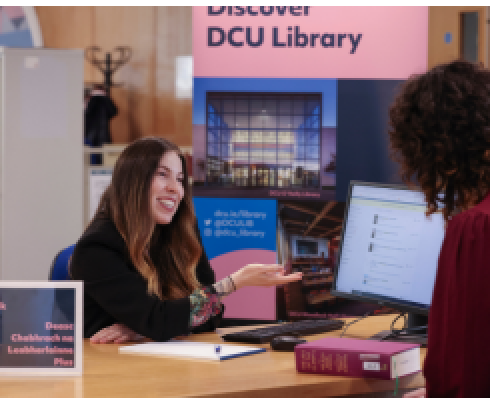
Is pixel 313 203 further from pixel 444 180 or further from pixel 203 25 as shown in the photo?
pixel 444 180

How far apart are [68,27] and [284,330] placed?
5.15 m

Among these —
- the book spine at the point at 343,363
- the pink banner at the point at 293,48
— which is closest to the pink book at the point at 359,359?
the book spine at the point at 343,363

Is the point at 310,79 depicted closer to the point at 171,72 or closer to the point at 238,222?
the point at 238,222

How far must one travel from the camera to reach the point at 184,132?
5.78m

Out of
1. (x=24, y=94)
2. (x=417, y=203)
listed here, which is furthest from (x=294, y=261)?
(x=24, y=94)

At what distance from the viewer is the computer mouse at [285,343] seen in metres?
1.64

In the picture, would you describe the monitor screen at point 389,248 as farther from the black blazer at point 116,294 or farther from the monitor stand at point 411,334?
the black blazer at point 116,294

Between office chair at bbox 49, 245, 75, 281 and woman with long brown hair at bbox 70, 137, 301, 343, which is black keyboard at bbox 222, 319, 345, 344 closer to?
woman with long brown hair at bbox 70, 137, 301, 343

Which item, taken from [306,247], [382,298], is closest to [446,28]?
[306,247]

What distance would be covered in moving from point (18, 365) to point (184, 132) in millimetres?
4490

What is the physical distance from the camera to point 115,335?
1785 mm

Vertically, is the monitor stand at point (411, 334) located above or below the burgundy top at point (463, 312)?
below

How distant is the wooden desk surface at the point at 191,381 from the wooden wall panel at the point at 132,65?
15.4 feet

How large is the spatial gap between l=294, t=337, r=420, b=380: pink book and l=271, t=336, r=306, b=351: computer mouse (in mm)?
186
